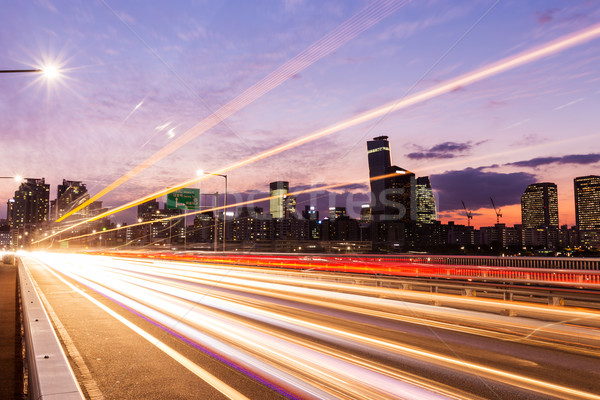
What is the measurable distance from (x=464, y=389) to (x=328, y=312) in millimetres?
7588

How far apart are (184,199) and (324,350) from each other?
1449 inches

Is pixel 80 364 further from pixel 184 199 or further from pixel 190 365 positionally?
pixel 184 199

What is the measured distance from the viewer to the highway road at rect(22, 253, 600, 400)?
6.43 m

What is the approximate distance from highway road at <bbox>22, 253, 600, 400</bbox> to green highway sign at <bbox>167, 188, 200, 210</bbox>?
90.4ft

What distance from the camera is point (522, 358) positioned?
8383mm

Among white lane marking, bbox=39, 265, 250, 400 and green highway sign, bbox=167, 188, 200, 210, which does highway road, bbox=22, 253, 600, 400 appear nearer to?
white lane marking, bbox=39, 265, 250, 400

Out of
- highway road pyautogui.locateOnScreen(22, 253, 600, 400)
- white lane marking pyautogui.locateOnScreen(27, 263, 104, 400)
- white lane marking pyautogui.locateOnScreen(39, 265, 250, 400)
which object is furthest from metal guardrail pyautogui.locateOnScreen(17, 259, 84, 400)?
white lane marking pyautogui.locateOnScreen(39, 265, 250, 400)

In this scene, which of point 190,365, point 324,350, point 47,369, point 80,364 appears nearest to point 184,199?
point 80,364

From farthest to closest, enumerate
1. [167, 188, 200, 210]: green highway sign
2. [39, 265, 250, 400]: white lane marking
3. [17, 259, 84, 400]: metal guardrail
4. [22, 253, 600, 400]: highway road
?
[167, 188, 200, 210]: green highway sign
[22, 253, 600, 400]: highway road
[39, 265, 250, 400]: white lane marking
[17, 259, 84, 400]: metal guardrail

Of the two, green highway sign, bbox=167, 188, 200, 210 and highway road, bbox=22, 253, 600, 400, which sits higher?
green highway sign, bbox=167, 188, 200, 210

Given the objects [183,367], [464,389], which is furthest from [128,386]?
[464,389]

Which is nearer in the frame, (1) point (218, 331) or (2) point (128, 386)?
(2) point (128, 386)

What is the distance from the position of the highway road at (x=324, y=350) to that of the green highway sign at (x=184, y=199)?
2754 cm

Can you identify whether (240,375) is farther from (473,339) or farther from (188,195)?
(188,195)
